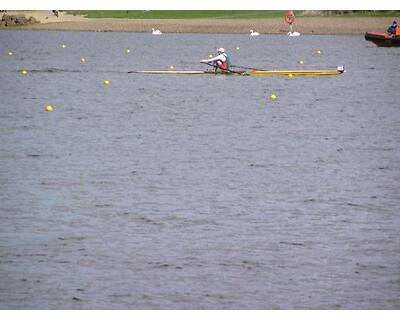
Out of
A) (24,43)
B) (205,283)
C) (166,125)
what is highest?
(24,43)

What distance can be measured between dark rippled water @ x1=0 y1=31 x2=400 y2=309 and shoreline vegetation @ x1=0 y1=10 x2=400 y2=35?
2040 inches

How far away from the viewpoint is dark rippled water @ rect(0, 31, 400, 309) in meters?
13.4

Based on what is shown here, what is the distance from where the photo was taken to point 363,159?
23906 millimetres

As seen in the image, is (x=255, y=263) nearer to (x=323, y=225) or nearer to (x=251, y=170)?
(x=323, y=225)

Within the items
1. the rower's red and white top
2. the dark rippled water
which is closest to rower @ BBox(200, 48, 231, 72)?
the rower's red and white top

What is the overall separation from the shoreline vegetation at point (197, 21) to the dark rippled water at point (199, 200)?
51804mm

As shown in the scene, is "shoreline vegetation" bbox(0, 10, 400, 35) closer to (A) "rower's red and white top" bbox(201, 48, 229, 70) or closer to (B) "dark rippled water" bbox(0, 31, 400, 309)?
(A) "rower's red and white top" bbox(201, 48, 229, 70)

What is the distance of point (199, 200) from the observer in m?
18.7

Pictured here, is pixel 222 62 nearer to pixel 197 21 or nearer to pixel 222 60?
pixel 222 60

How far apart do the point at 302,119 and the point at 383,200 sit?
1341cm

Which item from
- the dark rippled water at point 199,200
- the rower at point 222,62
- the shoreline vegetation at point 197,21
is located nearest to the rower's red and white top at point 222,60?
the rower at point 222,62

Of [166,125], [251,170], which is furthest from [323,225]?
[166,125]
